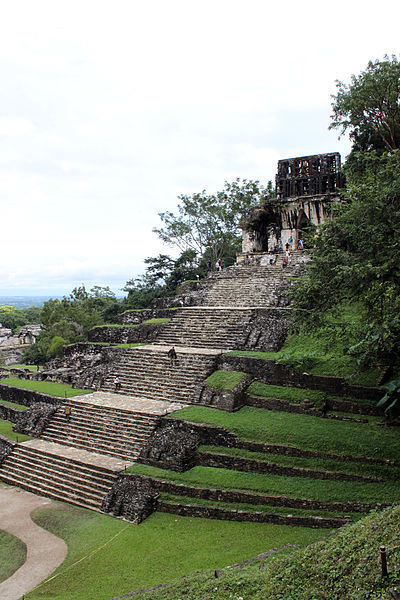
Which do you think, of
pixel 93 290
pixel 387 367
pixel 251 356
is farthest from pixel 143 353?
pixel 93 290

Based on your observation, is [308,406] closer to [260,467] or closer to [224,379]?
[260,467]

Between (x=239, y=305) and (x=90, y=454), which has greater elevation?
(x=239, y=305)

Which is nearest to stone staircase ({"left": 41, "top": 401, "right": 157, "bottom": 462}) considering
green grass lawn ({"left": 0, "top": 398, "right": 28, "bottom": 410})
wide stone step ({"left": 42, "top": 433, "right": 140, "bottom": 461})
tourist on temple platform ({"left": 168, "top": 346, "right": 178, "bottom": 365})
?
wide stone step ({"left": 42, "top": 433, "right": 140, "bottom": 461})

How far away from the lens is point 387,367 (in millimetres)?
11172

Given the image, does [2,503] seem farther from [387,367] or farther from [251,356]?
[387,367]

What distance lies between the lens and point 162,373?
1472 centimetres

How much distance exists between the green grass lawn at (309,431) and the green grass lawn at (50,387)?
4837mm

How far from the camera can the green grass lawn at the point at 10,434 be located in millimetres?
13336

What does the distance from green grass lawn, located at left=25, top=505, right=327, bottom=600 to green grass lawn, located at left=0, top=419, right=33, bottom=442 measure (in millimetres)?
4378

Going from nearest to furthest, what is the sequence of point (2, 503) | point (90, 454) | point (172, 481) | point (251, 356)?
point (172, 481) < point (2, 503) < point (90, 454) < point (251, 356)

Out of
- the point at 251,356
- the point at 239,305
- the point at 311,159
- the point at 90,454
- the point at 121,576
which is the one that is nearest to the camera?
the point at 121,576

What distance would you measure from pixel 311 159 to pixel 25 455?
23.1m

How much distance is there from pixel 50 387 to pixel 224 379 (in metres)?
Answer: 7.11

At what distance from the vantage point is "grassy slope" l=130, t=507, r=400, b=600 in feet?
14.7
